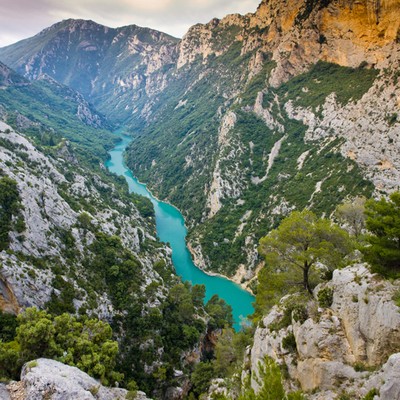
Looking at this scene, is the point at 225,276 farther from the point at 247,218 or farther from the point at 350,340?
the point at 350,340

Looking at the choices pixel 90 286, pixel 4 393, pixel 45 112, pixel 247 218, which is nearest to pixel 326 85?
pixel 247 218

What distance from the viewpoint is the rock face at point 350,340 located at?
13.5m

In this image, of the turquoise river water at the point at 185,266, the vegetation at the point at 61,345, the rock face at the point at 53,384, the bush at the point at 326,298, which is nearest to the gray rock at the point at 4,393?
the rock face at the point at 53,384

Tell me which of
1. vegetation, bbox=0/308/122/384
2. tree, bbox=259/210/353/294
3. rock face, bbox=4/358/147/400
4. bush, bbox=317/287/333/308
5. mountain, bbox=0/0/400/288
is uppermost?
mountain, bbox=0/0/400/288

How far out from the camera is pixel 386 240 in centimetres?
1559

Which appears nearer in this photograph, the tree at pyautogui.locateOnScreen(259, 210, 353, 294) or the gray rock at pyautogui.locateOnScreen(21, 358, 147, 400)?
the gray rock at pyautogui.locateOnScreen(21, 358, 147, 400)

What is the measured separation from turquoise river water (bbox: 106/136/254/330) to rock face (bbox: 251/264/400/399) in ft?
90.5

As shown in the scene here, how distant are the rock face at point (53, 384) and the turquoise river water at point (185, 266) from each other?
1009 inches

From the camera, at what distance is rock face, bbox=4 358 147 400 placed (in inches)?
752

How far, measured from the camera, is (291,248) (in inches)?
909

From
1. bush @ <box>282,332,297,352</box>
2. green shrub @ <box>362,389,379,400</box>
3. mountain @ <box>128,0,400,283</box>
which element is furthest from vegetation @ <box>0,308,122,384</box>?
mountain @ <box>128,0,400,283</box>

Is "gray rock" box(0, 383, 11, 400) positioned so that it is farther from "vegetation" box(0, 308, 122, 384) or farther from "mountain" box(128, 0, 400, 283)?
"mountain" box(128, 0, 400, 283)

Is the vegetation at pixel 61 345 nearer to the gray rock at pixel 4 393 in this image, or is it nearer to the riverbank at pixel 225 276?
the gray rock at pixel 4 393

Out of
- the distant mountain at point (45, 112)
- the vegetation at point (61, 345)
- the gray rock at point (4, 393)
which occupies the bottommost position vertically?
the gray rock at point (4, 393)
